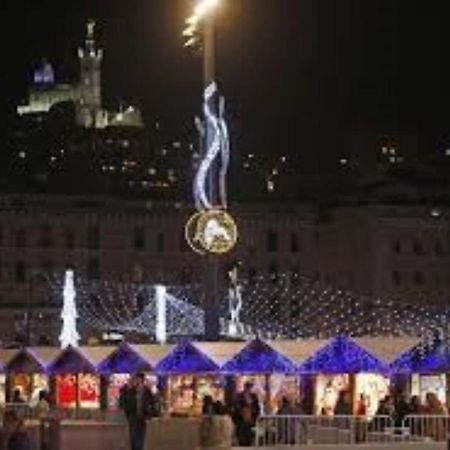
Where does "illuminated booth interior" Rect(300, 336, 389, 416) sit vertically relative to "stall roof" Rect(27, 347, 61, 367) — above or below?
below

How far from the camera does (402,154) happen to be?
156 m

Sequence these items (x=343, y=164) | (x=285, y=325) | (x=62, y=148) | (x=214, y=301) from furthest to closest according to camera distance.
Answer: (x=62, y=148), (x=343, y=164), (x=285, y=325), (x=214, y=301)

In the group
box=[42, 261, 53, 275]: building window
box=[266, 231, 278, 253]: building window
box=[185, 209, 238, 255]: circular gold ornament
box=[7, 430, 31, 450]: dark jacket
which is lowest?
box=[7, 430, 31, 450]: dark jacket

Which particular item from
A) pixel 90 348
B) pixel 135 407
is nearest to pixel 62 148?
pixel 90 348

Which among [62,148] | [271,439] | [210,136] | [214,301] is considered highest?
[62,148]

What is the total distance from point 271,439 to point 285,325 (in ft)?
247

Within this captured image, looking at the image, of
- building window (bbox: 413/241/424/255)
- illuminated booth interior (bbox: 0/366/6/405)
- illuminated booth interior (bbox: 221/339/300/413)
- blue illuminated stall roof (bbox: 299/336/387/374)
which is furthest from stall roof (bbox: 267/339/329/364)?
building window (bbox: 413/241/424/255)

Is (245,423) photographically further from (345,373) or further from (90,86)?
(90,86)

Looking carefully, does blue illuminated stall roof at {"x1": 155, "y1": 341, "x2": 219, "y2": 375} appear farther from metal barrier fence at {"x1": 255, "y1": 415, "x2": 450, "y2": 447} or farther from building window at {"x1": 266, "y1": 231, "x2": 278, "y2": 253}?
building window at {"x1": 266, "y1": 231, "x2": 278, "y2": 253}

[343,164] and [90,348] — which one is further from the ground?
[343,164]

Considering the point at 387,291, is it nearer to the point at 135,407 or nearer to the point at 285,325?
the point at 285,325

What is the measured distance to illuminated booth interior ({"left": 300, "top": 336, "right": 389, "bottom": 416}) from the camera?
35000 millimetres

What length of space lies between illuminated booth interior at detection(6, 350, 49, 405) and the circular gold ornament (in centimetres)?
1203

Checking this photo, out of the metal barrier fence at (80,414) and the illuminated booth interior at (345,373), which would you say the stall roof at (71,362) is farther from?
the metal barrier fence at (80,414)
